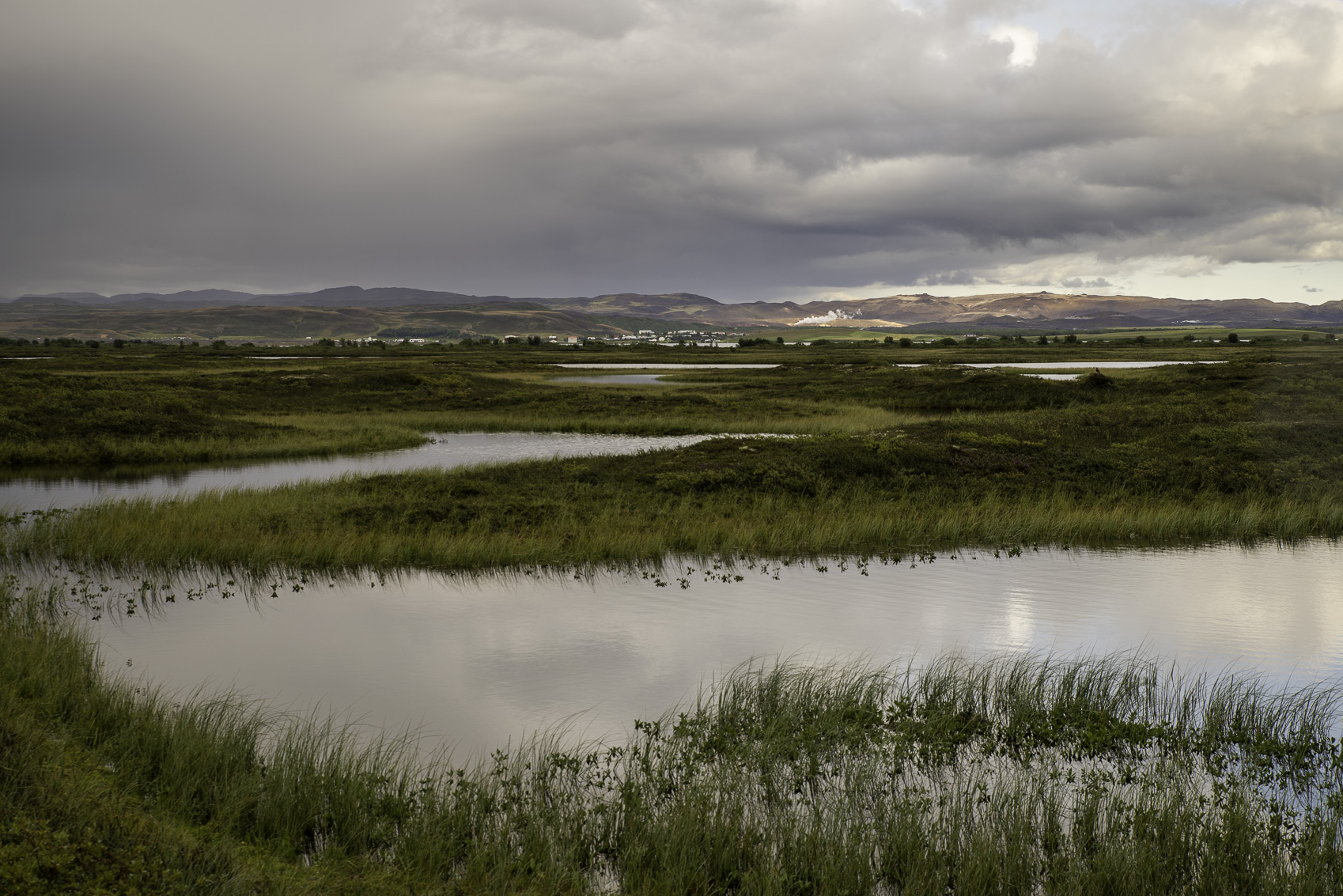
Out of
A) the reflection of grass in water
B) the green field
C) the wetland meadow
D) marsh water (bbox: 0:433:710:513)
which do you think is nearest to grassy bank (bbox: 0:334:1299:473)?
the green field

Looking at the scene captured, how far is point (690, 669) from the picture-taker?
44.0ft

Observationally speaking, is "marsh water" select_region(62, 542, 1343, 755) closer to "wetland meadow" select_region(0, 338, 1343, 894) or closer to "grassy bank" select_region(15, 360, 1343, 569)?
"wetland meadow" select_region(0, 338, 1343, 894)

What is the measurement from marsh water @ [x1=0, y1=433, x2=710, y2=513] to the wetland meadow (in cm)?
40

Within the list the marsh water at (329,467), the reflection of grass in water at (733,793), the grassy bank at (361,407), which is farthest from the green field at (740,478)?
the reflection of grass in water at (733,793)

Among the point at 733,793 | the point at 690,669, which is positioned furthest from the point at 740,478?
the point at 733,793

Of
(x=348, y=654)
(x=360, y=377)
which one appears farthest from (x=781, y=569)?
(x=360, y=377)

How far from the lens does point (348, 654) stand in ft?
46.0

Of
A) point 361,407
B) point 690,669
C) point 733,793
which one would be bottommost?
point 690,669

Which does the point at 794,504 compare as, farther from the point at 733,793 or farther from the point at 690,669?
the point at 733,793

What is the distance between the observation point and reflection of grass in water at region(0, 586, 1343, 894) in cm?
747

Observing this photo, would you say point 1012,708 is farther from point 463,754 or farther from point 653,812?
point 463,754

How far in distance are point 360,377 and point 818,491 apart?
50.2m

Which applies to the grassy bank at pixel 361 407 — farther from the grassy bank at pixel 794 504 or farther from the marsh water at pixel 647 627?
the marsh water at pixel 647 627

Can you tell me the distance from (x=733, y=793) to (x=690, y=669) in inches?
169
